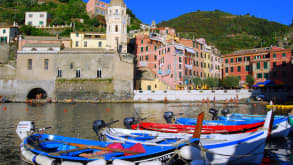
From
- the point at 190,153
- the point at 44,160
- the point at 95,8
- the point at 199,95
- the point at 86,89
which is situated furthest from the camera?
the point at 95,8

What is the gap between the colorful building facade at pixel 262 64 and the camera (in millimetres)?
51125

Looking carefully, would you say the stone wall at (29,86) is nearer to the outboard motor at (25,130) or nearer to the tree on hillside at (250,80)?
the outboard motor at (25,130)

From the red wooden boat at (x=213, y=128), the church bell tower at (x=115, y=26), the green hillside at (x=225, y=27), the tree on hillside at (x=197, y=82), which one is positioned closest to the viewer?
the red wooden boat at (x=213, y=128)

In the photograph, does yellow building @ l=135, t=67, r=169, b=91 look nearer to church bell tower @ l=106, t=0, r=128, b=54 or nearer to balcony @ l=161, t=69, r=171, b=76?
balcony @ l=161, t=69, r=171, b=76

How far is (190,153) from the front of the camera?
7.80 meters

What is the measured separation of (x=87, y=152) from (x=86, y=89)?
42276 millimetres

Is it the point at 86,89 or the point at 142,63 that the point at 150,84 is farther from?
the point at 86,89

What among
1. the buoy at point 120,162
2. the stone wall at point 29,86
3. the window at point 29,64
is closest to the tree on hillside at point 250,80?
the stone wall at point 29,86

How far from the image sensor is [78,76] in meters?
52.4

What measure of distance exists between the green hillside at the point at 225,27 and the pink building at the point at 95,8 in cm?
4262

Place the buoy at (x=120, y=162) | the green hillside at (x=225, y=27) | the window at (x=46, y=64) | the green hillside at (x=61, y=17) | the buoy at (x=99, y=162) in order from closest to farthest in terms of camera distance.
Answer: the buoy at (x=120, y=162), the buoy at (x=99, y=162), the window at (x=46, y=64), the green hillside at (x=61, y=17), the green hillside at (x=225, y=27)

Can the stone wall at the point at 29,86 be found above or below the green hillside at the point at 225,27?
below

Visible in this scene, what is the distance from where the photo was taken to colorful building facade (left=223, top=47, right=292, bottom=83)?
5112cm

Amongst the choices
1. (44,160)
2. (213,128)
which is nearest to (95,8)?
(213,128)
